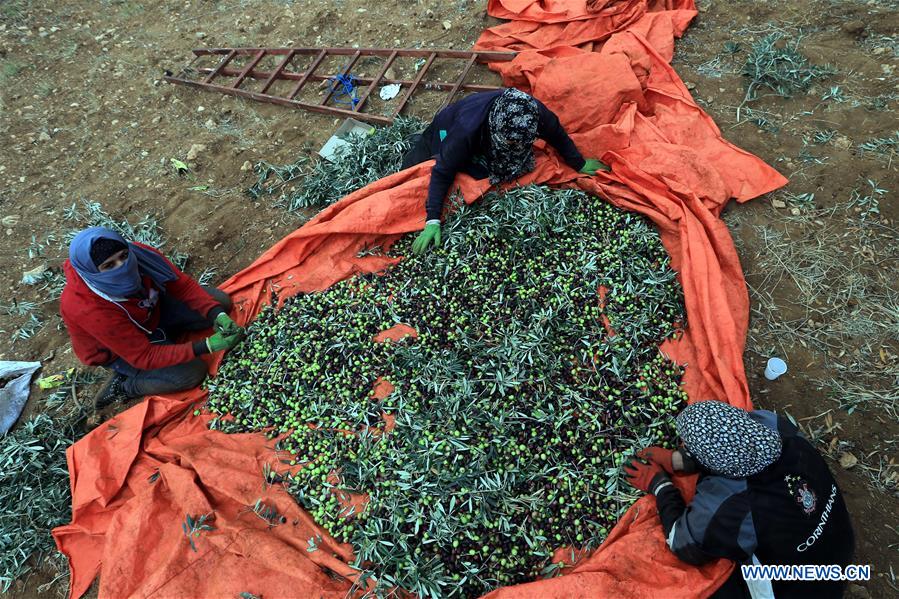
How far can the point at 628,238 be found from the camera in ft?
11.8

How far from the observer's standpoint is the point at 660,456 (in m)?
2.69

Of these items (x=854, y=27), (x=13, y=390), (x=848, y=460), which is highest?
(x=854, y=27)

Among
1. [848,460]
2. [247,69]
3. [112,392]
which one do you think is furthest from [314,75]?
[848,460]

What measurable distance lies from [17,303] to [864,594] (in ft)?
20.7

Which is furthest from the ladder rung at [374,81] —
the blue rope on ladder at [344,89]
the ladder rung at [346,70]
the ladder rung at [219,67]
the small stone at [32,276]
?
the small stone at [32,276]

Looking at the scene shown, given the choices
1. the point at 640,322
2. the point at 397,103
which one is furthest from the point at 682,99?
the point at 397,103

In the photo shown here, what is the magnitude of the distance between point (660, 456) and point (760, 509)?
1.87 ft

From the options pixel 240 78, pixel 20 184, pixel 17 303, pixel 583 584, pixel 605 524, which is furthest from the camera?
pixel 240 78

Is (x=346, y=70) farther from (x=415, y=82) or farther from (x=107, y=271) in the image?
(x=107, y=271)

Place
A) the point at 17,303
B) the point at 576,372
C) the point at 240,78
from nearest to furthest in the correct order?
1. the point at 576,372
2. the point at 17,303
3. the point at 240,78

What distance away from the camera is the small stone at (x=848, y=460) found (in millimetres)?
2729

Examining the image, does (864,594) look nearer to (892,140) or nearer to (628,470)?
(628,470)

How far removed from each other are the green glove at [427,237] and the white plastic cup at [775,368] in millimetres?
2405

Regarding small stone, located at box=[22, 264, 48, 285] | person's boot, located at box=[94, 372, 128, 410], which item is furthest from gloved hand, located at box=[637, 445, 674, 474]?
small stone, located at box=[22, 264, 48, 285]
